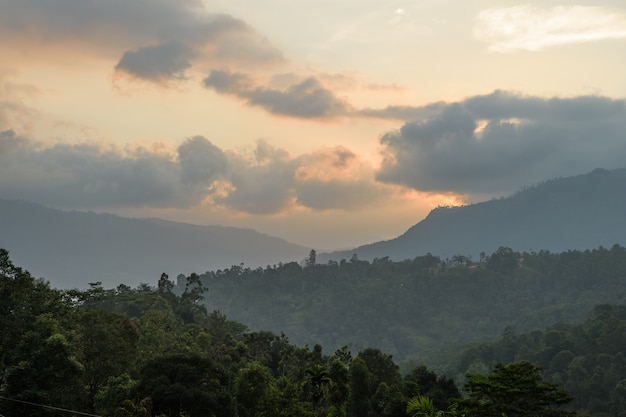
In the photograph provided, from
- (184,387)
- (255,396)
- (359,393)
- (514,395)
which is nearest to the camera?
(184,387)

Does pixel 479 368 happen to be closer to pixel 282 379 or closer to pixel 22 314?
pixel 282 379

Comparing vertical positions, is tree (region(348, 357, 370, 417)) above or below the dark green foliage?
below

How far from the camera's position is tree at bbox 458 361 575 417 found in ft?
191

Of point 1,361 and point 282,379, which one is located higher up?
point 1,361

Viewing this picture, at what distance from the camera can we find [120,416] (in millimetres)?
46312

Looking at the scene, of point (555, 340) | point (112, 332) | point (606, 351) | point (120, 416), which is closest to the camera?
point (120, 416)

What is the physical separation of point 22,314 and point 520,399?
45.8 meters

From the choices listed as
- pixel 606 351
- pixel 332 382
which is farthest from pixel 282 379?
pixel 606 351

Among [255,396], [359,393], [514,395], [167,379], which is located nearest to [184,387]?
[167,379]

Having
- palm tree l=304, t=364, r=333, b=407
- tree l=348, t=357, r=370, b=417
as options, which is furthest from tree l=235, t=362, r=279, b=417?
tree l=348, t=357, r=370, b=417

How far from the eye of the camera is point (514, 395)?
59.7 metres

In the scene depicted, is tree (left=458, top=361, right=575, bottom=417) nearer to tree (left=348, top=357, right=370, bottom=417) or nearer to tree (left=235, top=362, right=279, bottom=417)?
tree (left=348, top=357, right=370, bottom=417)

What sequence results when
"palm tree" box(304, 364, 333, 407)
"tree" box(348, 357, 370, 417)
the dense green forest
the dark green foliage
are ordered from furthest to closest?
1. "tree" box(348, 357, 370, 417)
2. "palm tree" box(304, 364, 333, 407)
3. the dark green foliage
4. the dense green forest

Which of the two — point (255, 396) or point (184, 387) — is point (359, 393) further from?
point (184, 387)
